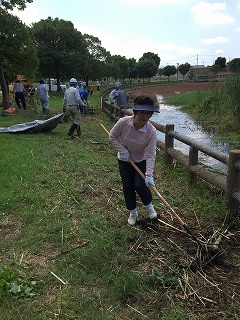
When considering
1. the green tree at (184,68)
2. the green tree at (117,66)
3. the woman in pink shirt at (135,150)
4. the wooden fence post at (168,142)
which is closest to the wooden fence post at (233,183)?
the woman in pink shirt at (135,150)

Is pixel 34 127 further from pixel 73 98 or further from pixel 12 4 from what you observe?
pixel 12 4

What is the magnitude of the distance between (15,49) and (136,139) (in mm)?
15749

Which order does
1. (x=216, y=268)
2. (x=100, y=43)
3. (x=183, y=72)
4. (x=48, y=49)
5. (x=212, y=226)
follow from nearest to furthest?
(x=216, y=268) → (x=212, y=226) → (x=48, y=49) → (x=100, y=43) → (x=183, y=72)

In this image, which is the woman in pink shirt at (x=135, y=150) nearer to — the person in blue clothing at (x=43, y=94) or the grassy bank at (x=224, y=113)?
the grassy bank at (x=224, y=113)

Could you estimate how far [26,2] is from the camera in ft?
60.4

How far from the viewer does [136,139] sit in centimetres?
417

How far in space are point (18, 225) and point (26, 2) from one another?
54.8ft

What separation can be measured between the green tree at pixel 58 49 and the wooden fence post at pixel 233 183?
3876 centimetres

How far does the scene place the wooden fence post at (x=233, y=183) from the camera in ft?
14.8

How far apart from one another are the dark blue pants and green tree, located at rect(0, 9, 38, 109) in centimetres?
1548

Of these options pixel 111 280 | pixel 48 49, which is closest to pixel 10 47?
pixel 111 280

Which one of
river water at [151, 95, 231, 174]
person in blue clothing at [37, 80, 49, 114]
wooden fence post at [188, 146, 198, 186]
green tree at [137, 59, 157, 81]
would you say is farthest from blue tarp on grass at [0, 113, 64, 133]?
green tree at [137, 59, 157, 81]

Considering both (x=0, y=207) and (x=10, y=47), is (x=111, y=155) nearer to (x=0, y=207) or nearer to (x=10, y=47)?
(x=0, y=207)

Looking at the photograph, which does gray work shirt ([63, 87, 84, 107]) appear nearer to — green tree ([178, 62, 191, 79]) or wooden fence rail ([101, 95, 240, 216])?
wooden fence rail ([101, 95, 240, 216])
